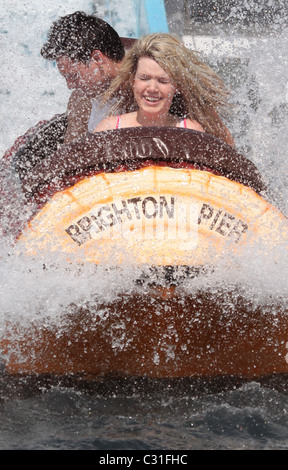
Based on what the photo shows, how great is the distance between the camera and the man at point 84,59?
3.28 m

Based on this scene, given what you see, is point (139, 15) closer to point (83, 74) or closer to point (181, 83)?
point (83, 74)

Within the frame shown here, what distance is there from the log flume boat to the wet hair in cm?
72

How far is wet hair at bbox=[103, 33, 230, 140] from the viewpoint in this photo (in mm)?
2904

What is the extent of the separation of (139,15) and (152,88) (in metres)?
3.56

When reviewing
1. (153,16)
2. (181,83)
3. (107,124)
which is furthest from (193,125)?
(153,16)

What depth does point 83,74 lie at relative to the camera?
3393 millimetres

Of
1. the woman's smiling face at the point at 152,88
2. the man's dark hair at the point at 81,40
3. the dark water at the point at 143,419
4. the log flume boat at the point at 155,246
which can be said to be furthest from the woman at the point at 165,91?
the dark water at the point at 143,419

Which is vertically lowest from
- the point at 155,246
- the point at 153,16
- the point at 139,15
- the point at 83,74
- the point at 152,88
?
the point at 155,246

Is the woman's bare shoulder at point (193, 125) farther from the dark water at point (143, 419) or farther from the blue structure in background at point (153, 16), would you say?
the blue structure in background at point (153, 16)

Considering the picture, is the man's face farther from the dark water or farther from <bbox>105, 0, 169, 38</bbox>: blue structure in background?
<bbox>105, 0, 169, 38</bbox>: blue structure in background

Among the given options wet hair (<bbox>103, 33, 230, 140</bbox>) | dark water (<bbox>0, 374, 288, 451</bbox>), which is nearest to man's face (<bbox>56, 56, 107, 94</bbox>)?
wet hair (<bbox>103, 33, 230, 140</bbox>)

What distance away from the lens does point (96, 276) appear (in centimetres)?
210
